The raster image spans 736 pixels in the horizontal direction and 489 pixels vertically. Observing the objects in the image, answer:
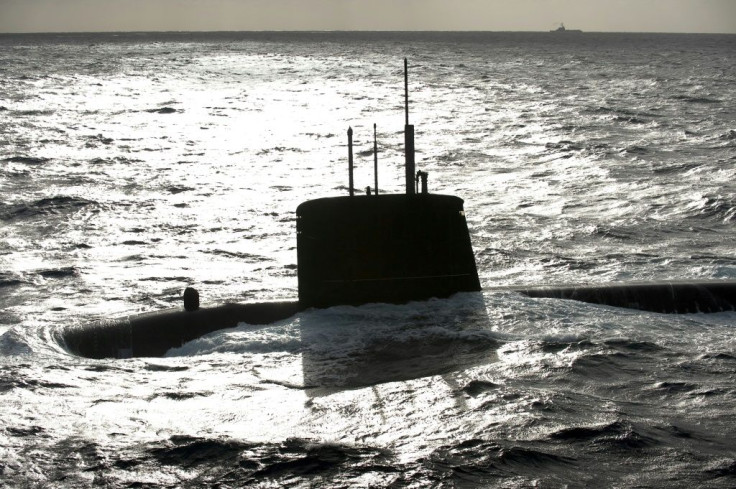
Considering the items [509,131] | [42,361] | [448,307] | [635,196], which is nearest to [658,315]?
[448,307]

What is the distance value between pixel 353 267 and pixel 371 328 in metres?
0.92

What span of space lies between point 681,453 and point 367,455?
2679mm

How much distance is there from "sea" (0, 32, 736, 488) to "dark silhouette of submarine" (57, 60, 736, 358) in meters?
0.26

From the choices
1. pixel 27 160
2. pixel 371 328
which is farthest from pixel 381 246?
pixel 27 160

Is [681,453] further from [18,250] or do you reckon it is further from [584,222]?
[18,250]

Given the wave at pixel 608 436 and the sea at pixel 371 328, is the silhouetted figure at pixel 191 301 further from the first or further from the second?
the wave at pixel 608 436

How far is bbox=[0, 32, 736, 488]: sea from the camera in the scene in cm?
899

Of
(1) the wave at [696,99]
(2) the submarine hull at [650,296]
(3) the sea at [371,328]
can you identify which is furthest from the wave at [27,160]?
(1) the wave at [696,99]

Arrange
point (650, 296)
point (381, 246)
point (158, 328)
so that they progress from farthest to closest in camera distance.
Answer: point (650, 296), point (381, 246), point (158, 328)

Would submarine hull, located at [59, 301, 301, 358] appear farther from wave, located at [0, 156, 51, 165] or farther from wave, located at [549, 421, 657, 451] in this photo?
wave, located at [0, 156, 51, 165]

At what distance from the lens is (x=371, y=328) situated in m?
12.9

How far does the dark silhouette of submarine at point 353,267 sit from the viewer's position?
13.1 m

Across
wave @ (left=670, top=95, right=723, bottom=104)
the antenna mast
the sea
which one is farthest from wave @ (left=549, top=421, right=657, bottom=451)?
wave @ (left=670, top=95, right=723, bottom=104)

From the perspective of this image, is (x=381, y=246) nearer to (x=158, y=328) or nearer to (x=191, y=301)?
(x=191, y=301)
